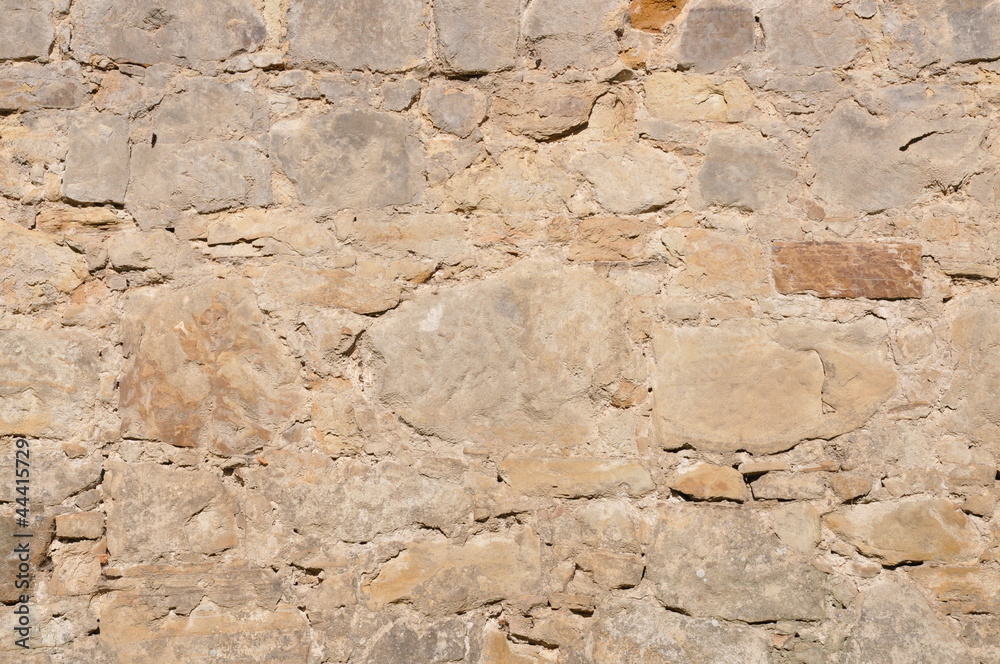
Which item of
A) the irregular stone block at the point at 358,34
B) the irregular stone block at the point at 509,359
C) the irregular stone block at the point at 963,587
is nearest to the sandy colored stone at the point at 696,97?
the irregular stone block at the point at 509,359

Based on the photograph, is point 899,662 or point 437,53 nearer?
point 899,662

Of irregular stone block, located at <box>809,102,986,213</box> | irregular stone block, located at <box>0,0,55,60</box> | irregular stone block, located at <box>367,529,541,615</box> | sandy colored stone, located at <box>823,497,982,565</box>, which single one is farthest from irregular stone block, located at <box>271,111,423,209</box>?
sandy colored stone, located at <box>823,497,982,565</box>

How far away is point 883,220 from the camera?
188cm

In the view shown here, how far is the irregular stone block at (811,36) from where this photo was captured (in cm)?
189

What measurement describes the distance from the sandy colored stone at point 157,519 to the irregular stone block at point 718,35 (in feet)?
5.35

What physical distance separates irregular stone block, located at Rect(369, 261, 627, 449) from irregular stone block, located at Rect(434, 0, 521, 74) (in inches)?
21.5

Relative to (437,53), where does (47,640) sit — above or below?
below

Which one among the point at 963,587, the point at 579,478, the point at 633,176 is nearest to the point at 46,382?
the point at 579,478

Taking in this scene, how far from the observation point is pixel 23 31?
1.89m

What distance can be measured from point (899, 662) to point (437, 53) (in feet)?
6.05

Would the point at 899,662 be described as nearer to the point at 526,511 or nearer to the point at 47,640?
the point at 526,511

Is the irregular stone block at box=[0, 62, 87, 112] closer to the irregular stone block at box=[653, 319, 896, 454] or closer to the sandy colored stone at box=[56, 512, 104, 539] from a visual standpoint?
the sandy colored stone at box=[56, 512, 104, 539]

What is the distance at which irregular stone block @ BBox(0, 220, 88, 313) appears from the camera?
Answer: 73.7 inches

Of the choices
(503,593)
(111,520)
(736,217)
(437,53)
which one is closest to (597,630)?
(503,593)
